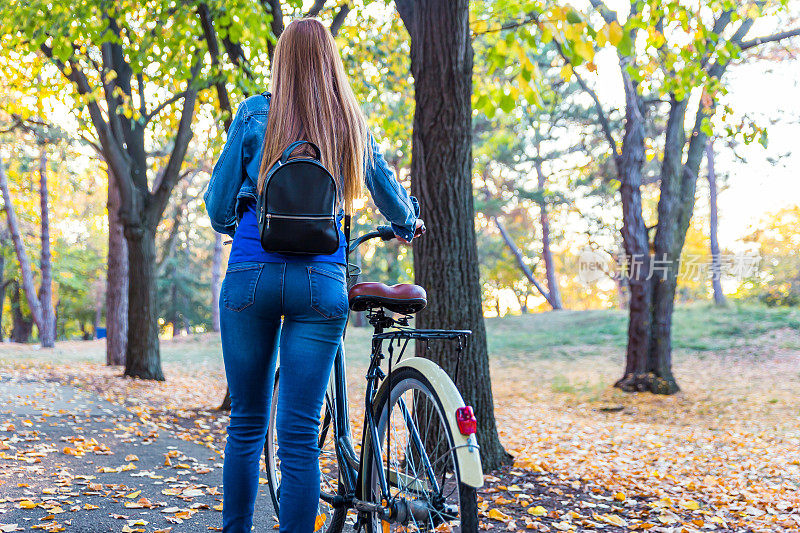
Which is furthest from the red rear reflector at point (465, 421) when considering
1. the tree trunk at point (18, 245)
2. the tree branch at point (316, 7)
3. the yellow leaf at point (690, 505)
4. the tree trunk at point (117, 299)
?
the tree trunk at point (18, 245)

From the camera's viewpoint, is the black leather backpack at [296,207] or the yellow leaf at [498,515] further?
the yellow leaf at [498,515]

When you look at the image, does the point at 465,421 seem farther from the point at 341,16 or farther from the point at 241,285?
the point at 341,16

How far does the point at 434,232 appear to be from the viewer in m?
5.15

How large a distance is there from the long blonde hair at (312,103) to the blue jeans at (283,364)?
36 cm

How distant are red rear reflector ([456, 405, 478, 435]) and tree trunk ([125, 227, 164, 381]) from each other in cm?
1024

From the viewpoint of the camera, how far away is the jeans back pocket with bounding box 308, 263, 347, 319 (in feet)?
7.54

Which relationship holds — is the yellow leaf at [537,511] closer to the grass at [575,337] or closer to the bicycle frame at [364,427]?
the bicycle frame at [364,427]

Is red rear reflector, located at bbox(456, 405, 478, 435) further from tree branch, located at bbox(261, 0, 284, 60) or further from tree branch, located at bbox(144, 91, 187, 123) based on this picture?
tree branch, located at bbox(144, 91, 187, 123)

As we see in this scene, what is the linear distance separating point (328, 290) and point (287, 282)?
148 mm

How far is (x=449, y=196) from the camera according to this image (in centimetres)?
513

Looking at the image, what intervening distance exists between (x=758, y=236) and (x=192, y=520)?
3224cm

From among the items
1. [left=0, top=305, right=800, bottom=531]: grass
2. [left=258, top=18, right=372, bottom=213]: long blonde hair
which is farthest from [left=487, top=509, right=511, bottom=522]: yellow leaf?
[left=258, top=18, right=372, bottom=213]: long blonde hair

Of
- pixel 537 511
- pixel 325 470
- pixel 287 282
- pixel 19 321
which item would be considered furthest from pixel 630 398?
pixel 19 321

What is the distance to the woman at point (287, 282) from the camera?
7.52 ft
